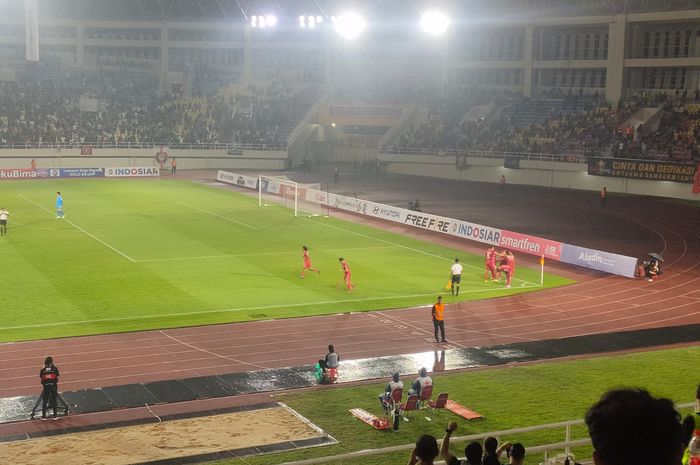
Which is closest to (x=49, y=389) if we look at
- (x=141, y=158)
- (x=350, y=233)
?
(x=350, y=233)

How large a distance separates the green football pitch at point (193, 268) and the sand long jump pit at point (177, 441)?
8.42 metres

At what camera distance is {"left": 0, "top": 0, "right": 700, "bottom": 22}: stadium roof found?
7850cm

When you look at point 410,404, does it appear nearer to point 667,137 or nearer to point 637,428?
point 637,428

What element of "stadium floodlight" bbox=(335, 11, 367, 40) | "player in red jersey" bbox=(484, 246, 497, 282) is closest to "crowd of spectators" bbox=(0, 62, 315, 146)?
"stadium floodlight" bbox=(335, 11, 367, 40)

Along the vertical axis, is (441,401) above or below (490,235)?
below

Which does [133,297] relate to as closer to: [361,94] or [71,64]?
[361,94]

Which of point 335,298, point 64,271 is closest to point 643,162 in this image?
point 335,298

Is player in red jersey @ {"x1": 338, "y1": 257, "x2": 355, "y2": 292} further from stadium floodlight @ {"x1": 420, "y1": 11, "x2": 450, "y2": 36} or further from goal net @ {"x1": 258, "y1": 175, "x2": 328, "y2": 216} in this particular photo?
stadium floodlight @ {"x1": 420, "y1": 11, "x2": 450, "y2": 36}

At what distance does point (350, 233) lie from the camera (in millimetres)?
45938

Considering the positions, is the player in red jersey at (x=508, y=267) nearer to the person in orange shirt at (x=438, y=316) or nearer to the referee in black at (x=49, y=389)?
the person in orange shirt at (x=438, y=316)

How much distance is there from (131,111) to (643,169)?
49852mm

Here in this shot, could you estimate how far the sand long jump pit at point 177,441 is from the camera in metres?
15.8

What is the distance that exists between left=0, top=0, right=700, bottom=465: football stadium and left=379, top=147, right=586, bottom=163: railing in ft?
0.77

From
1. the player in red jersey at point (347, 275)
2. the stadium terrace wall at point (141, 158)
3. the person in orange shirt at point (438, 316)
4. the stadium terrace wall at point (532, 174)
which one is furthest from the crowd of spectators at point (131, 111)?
the person in orange shirt at point (438, 316)
